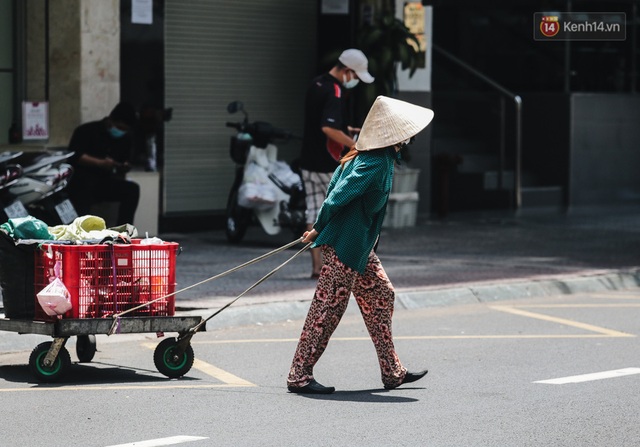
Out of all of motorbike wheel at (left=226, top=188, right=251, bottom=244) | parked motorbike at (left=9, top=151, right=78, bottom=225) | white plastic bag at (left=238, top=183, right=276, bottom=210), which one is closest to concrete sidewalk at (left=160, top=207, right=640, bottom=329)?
motorbike wheel at (left=226, top=188, right=251, bottom=244)

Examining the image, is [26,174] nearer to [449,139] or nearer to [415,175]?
[415,175]

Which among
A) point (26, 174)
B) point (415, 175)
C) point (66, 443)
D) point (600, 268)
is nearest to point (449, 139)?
point (415, 175)

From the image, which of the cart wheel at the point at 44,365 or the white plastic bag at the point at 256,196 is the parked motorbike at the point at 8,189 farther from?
the cart wheel at the point at 44,365

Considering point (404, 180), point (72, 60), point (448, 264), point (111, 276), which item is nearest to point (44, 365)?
point (111, 276)

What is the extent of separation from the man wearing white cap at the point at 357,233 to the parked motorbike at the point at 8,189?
5472 mm

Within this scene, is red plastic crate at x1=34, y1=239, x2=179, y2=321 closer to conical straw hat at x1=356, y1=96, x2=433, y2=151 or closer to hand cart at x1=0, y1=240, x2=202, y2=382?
hand cart at x1=0, y1=240, x2=202, y2=382

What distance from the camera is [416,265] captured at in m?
14.4

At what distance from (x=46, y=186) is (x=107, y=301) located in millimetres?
5199

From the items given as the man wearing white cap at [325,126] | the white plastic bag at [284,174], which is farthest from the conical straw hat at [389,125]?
the white plastic bag at [284,174]

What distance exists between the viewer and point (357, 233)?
838 centimetres

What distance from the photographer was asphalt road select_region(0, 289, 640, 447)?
23.5 ft

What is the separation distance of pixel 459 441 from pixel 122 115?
26.2ft

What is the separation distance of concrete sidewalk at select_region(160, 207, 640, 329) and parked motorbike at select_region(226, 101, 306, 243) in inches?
10.9

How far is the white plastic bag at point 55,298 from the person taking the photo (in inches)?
328
